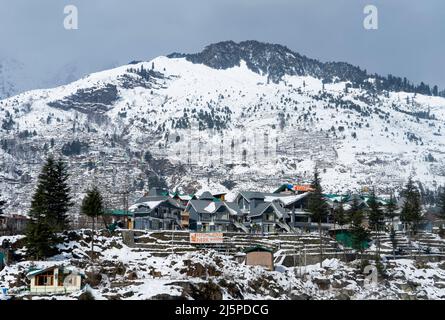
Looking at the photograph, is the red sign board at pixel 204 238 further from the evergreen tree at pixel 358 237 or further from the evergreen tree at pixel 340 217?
the evergreen tree at pixel 340 217

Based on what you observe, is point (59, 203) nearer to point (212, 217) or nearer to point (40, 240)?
point (40, 240)

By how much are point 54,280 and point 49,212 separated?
2042cm

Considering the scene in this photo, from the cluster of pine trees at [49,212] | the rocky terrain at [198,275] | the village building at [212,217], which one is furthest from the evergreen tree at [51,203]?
the village building at [212,217]

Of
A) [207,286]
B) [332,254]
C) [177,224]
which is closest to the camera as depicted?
[207,286]

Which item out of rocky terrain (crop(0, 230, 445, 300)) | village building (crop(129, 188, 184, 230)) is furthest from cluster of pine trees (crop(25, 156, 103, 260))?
village building (crop(129, 188, 184, 230))

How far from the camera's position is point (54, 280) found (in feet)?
202

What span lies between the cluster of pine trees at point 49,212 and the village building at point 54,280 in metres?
7.48

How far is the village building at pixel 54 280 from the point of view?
60812 millimetres

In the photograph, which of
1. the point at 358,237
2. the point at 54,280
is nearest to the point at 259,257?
the point at 358,237

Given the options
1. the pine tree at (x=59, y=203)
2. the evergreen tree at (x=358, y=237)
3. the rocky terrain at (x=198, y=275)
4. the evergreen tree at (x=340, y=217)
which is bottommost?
the rocky terrain at (x=198, y=275)
